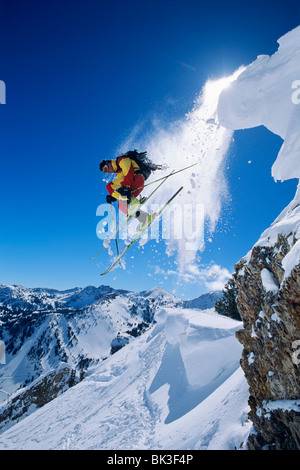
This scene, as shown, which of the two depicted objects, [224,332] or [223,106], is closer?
[223,106]

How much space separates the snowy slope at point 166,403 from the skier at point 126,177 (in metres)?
7.76

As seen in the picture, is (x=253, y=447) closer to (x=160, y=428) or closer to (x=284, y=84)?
(x=160, y=428)

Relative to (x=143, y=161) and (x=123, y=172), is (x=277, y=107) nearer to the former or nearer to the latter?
(x=143, y=161)

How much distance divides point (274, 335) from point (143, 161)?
23.6 ft

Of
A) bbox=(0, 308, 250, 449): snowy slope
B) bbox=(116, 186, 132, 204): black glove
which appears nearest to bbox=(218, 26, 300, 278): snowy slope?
bbox=(116, 186, 132, 204): black glove

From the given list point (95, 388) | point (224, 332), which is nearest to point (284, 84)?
point (224, 332)

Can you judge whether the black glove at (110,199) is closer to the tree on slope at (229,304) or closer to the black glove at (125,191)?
the black glove at (125,191)

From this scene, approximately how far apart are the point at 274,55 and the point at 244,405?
11.0 m

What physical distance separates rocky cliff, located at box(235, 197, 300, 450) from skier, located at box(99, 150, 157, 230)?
16.0 feet

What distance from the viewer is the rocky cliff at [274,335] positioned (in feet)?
15.6

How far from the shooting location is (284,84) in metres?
6.82

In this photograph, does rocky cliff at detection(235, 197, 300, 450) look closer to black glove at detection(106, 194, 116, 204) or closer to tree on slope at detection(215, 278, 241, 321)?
black glove at detection(106, 194, 116, 204)
